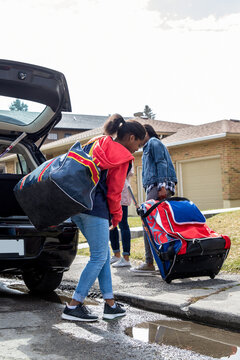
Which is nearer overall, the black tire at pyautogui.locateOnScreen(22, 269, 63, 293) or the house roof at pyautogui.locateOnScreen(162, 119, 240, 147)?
the black tire at pyautogui.locateOnScreen(22, 269, 63, 293)

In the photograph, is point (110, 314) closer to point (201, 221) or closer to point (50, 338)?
point (50, 338)

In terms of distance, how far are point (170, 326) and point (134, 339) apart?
492 millimetres

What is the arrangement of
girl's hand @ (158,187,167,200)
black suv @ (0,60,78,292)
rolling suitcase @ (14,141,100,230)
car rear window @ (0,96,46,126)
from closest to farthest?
1. rolling suitcase @ (14,141,100,230)
2. black suv @ (0,60,78,292)
3. car rear window @ (0,96,46,126)
4. girl's hand @ (158,187,167,200)

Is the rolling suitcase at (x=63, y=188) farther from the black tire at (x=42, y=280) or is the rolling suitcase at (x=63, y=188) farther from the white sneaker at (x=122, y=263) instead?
the white sneaker at (x=122, y=263)

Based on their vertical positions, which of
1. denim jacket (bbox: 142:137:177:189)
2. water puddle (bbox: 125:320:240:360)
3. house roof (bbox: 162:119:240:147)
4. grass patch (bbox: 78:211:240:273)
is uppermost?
house roof (bbox: 162:119:240:147)

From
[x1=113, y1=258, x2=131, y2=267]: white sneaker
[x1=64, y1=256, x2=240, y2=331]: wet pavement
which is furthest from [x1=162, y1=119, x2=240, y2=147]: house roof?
[x1=64, y1=256, x2=240, y2=331]: wet pavement

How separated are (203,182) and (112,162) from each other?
15.8m

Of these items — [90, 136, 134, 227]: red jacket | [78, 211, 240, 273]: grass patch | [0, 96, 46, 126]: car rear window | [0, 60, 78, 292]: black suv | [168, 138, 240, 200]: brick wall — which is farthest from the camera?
[168, 138, 240, 200]: brick wall

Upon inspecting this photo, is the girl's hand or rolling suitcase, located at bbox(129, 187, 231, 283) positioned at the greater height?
Result: the girl's hand

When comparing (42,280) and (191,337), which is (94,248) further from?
(42,280)

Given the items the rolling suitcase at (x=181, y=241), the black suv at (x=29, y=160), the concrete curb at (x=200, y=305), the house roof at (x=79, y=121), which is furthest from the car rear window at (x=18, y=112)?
the house roof at (x=79, y=121)

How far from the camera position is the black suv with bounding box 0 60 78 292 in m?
4.36

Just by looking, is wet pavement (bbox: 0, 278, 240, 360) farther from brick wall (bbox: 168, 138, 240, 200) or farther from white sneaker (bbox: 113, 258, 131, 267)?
brick wall (bbox: 168, 138, 240, 200)

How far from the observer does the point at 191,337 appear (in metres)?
3.52
